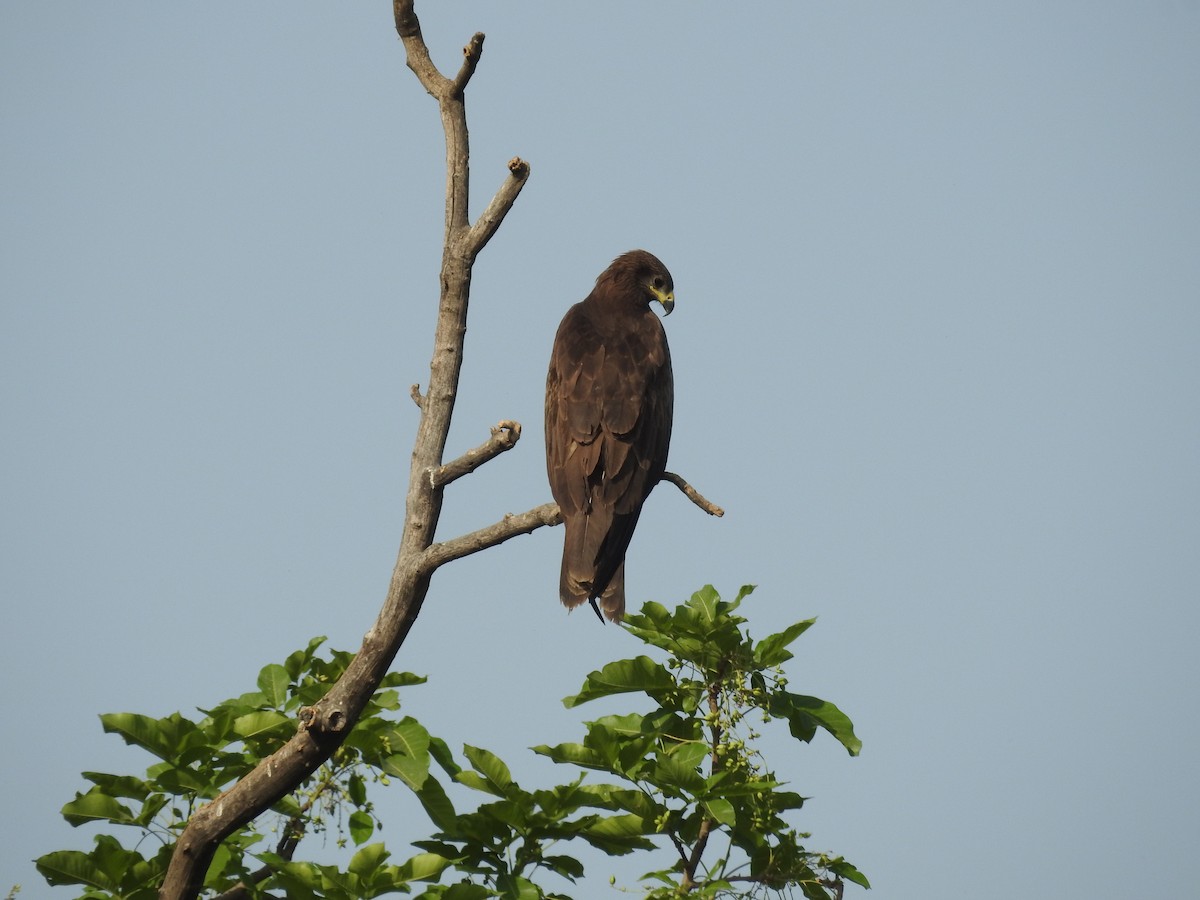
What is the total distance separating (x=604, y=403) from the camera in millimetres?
7324

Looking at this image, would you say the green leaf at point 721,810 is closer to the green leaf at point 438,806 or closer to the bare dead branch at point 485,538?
the green leaf at point 438,806

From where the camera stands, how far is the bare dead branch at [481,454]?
4.84 meters

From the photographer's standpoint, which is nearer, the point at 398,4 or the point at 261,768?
the point at 261,768

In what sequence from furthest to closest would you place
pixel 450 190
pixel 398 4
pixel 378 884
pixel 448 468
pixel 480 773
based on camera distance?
pixel 398 4 < pixel 450 190 < pixel 448 468 < pixel 480 773 < pixel 378 884

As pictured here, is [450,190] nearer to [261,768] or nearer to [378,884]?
[261,768]

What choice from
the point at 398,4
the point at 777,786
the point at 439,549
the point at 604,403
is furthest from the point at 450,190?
the point at 777,786

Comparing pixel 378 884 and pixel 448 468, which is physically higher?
pixel 448 468

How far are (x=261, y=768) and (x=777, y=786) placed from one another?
5.81 feet

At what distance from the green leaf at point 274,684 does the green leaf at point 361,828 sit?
519 millimetres

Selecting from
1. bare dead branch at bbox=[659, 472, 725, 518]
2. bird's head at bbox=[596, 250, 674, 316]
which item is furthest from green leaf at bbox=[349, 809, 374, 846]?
bird's head at bbox=[596, 250, 674, 316]

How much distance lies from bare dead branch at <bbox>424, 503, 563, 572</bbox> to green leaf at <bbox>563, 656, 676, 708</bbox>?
64cm

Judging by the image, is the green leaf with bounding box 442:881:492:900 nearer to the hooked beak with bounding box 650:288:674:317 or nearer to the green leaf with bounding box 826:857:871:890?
the green leaf with bounding box 826:857:871:890

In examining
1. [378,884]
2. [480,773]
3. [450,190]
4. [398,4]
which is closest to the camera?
[378,884]

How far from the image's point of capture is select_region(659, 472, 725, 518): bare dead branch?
5.77m
